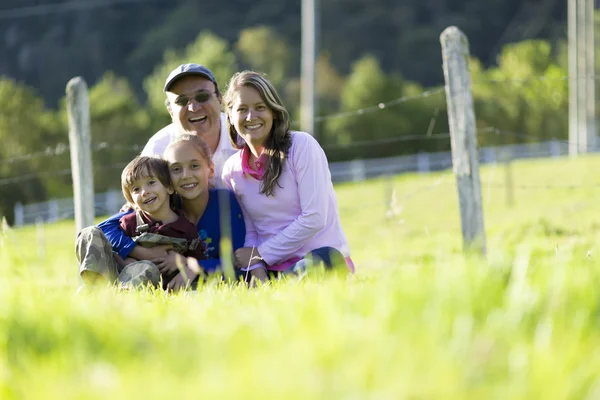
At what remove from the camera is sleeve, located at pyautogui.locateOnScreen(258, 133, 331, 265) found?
427 cm

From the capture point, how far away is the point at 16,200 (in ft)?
90.0

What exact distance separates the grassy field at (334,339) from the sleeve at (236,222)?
165cm

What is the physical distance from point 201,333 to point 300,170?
2476mm

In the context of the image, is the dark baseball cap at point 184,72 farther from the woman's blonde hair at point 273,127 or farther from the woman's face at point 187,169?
the woman's face at point 187,169

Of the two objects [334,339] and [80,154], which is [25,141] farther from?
[334,339]

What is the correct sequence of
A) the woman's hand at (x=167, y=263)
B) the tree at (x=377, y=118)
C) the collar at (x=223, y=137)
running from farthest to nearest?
the tree at (x=377, y=118) < the collar at (x=223, y=137) < the woman's hand at (x=167, y=263)

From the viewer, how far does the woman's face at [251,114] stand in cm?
432

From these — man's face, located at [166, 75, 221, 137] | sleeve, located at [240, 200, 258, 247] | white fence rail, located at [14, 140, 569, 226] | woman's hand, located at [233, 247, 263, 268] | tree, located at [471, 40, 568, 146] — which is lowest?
white fence rail, located at [14, 140, 569, 226]

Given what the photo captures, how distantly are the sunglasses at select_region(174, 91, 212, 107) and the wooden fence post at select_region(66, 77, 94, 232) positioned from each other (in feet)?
A: 5.77

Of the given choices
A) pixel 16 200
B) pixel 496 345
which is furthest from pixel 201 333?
pixel 16 200

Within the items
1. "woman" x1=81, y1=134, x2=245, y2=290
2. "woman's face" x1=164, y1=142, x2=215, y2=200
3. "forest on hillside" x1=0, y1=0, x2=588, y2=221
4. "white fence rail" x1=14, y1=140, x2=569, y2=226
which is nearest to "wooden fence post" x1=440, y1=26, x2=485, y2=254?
"woman" x1=81, y1=134, x2=245, y2=290

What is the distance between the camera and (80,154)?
634cm

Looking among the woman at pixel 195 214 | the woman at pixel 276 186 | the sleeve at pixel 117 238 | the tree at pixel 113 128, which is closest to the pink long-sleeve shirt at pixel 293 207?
the woman at pixel 276 186

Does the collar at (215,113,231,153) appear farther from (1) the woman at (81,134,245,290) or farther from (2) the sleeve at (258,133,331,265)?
(2) the sleeve at (258,133,331,265)
